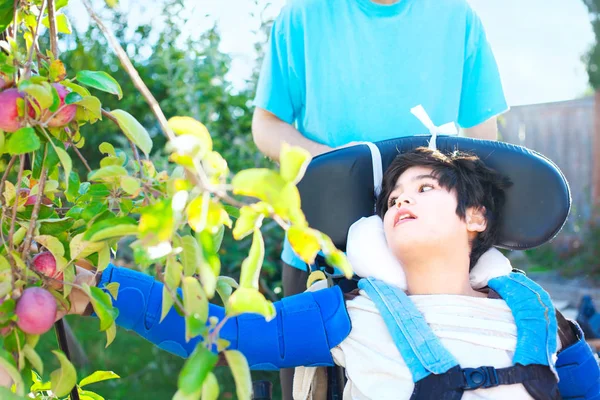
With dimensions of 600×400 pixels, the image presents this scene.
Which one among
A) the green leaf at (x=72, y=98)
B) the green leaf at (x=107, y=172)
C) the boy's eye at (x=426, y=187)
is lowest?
the boy's eye at (x=426, y=187)

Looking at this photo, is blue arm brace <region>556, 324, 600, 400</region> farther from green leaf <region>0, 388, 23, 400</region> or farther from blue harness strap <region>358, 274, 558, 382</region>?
green leaf <region>0, 388, 23, 400</region>

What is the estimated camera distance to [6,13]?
3.19ft

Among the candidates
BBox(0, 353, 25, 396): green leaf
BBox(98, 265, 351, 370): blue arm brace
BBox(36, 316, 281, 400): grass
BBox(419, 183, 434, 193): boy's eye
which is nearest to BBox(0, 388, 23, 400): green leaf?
BBox(0, 353, 25, 396): green leaf

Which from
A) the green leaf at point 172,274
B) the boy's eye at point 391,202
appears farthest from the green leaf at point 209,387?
the boy's eye at point 391,202

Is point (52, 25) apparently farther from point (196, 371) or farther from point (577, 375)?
point (577, 375)

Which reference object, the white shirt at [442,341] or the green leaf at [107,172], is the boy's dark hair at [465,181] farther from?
the green leaf at [107,172]

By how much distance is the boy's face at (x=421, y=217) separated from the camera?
5.37 feet

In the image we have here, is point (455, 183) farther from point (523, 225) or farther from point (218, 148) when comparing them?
point (218, 148)

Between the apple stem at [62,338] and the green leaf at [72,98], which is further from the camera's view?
the apple stem at [62,338]

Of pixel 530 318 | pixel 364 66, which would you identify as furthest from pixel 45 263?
pixel 364 66

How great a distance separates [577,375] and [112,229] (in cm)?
116

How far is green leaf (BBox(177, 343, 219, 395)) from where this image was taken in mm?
771

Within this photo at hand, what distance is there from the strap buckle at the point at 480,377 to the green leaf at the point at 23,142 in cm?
95

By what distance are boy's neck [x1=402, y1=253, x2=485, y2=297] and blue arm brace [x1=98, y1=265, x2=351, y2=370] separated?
17 centimetres
